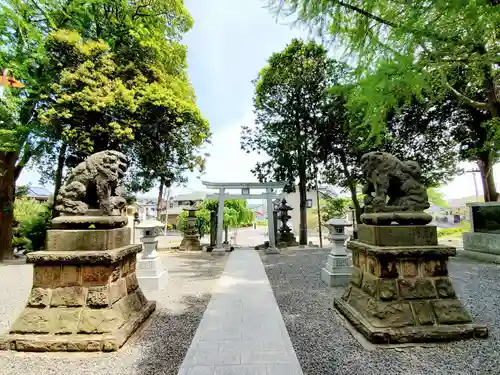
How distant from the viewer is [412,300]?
2.86 m

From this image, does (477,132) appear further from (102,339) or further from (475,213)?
(102,339)

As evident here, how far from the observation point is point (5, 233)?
30.5 ft

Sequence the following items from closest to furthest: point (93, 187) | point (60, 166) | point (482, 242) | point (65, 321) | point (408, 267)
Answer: point (65, 321)
point (408, 267)
point (93, 187)
point (482, 242)
point (60, 166)

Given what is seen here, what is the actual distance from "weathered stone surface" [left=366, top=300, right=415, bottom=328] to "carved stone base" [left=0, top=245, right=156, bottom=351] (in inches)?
110

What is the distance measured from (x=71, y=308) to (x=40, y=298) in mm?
361

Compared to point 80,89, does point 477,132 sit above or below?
below

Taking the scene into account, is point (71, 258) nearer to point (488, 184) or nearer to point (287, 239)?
point (287, 239)

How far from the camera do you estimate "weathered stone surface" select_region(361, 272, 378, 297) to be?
2949mm

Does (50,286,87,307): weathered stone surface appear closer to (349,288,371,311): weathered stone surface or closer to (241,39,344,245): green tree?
(349,288,371,311): weathered stone surface

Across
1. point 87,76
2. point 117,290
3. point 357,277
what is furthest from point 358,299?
point 87,76

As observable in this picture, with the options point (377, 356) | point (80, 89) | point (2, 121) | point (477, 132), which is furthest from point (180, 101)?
point (477, 132)

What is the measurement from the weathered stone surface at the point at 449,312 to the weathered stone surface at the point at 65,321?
4.00 meters

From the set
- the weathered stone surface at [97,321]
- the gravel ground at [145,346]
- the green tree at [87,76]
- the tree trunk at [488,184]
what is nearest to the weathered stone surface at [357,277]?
the gravel ground at [145,346]

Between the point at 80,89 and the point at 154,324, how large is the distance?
27.4 feet
